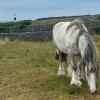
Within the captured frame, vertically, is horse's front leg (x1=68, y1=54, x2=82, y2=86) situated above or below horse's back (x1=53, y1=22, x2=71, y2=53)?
below

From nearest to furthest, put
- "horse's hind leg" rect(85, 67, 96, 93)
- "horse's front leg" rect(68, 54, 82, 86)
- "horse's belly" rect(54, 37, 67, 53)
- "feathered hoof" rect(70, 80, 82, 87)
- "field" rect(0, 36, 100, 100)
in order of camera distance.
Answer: "horse's hind leg" rect(85, 67, 96, 93)
"field" rect(0, 36, 100, 100)
"feathered hoof" rect(70, 80, 82, 87)
"horse's front leg" rect(68, 54, 82, 86)
"horse's belly" rect(54, 37, 67, 53)

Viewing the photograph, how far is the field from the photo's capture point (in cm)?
1005

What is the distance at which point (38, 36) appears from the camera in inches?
1160

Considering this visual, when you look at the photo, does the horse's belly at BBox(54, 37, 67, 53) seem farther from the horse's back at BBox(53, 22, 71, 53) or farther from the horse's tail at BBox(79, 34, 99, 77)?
the horse's tail at BBox(79, 34, 99, 77)

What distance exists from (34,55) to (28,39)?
39.8ft

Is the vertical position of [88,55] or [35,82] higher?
[88,55]

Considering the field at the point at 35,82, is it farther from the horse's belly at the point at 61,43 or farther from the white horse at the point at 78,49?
the horse's belly at the point at 61,43

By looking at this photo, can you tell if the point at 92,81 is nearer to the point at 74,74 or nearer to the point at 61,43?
the point at 74,74

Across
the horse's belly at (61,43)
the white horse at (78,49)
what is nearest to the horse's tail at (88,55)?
the white horse at (78,49)

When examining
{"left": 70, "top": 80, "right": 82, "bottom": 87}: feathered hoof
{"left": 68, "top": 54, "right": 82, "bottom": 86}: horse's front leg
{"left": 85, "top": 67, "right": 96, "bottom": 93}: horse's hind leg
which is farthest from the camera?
{"left": 68, "top": 54, "right": 82, "bottom": 86}: horse's front leg

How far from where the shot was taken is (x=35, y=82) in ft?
38.0

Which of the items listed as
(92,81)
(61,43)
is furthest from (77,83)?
(61,43)

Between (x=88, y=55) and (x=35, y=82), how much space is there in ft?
7.42

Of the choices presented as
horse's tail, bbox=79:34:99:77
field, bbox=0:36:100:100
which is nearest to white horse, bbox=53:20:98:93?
horse's tail, bbox=79:34:99:77
